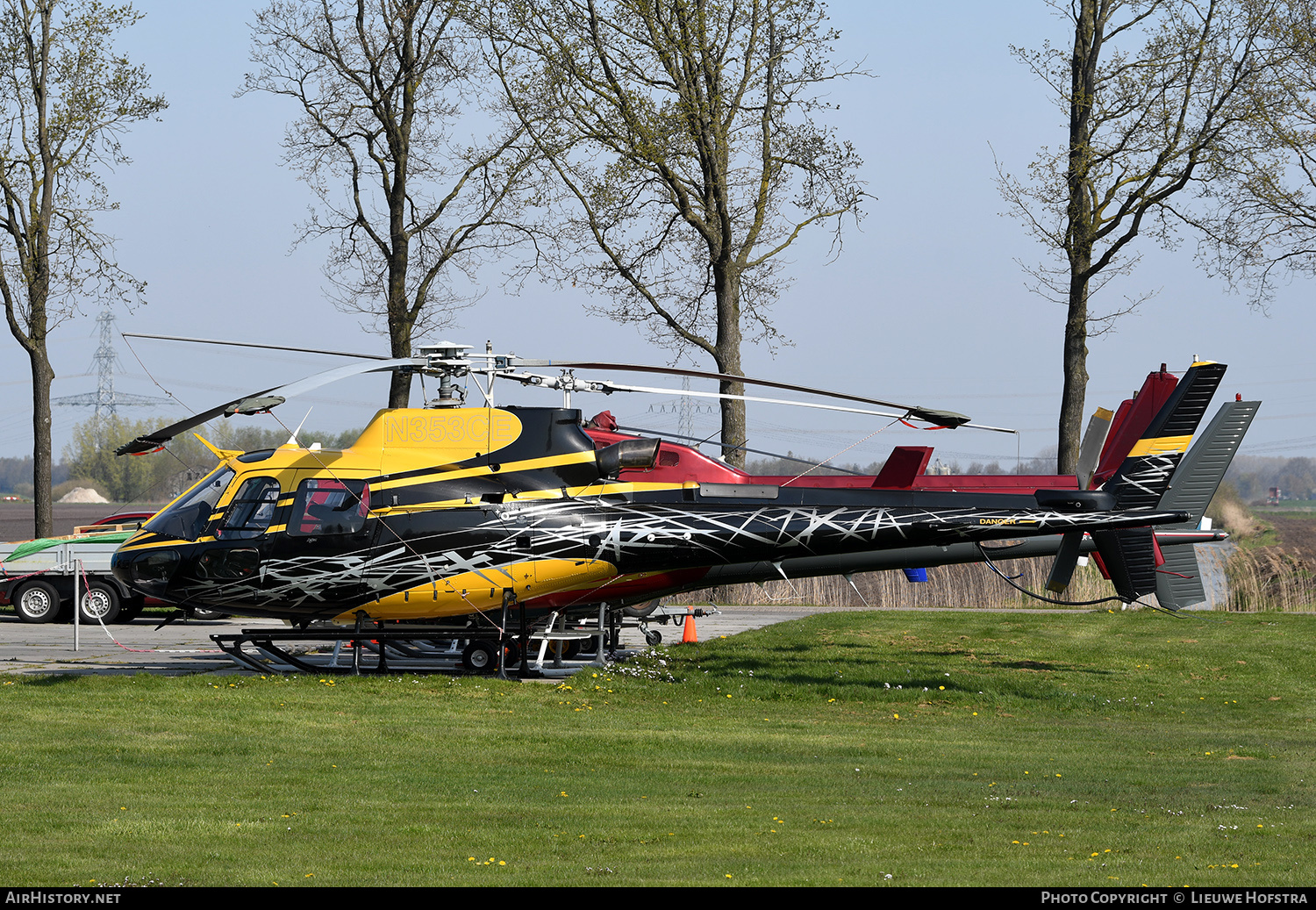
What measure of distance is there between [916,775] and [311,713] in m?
6.35

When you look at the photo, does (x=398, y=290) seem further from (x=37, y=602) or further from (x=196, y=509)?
(x=196, y=509)

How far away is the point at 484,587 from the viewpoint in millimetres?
15164

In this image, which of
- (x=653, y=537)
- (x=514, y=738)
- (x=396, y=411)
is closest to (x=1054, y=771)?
(x=514, y=738)

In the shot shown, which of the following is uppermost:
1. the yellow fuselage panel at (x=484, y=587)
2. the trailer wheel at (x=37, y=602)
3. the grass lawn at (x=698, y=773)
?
the yellow fuselage panel at (x=484, y=587)

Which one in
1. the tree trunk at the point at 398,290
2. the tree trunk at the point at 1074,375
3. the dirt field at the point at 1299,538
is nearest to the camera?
the tree trunk at the point at 1074,375

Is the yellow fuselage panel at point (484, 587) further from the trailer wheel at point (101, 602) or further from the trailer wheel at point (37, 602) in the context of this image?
the trailer wheel at point (37, 602)

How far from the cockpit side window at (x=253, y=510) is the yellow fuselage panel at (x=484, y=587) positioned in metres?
1.55

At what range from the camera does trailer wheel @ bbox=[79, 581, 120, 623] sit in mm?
21594

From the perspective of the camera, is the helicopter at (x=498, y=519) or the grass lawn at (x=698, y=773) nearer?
the grass lawn at (x=698, y=773)

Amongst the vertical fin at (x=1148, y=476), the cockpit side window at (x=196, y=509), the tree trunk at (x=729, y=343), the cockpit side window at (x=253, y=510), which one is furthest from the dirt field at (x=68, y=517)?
the vertical fin at (x=1148, y=476)

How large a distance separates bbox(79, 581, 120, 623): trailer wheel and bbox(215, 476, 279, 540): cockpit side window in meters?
7.97

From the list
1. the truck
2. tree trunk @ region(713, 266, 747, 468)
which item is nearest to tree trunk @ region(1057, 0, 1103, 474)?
tree trunk @ region(713, 266, 747, 468)

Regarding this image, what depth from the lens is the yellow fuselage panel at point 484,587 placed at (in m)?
15.1

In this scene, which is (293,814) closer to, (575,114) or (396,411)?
(396,411)
